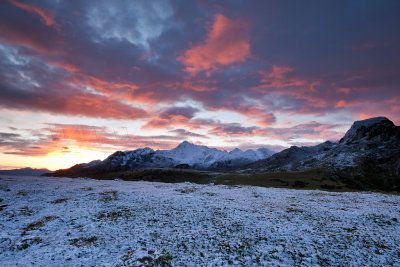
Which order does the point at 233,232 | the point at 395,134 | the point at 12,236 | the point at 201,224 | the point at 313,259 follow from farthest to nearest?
the point at 395,134, the point at 201,224, the point at 233,232, the point at 12,236, the point at 313,259

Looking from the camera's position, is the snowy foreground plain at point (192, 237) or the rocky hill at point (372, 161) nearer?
the snowy foreground plain at point (192, 237)

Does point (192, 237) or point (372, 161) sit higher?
point (372, 161)

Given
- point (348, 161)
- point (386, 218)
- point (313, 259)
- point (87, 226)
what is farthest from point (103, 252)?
point (348, 161)

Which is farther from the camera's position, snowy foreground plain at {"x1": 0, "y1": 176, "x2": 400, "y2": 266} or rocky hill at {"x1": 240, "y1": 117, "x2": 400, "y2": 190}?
rocky hill at {"x1": 240, "y1": 117, "x2": 400, "y2": 190}

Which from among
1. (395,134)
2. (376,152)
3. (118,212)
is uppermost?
(395,134)

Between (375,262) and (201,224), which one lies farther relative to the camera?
(201,224)

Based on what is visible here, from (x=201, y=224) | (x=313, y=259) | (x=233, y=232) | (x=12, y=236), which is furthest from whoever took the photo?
(x=201, y=224)

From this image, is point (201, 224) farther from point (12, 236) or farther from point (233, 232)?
point (12, 236)

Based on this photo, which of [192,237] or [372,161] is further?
[372,161]

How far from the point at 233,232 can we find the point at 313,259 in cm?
739

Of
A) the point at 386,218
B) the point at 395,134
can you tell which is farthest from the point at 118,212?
the point at 395,134

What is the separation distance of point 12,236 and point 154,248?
47.1 feet

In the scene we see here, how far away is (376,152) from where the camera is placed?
15350 centimetres

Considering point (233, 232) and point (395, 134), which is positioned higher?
point (395, 134)
